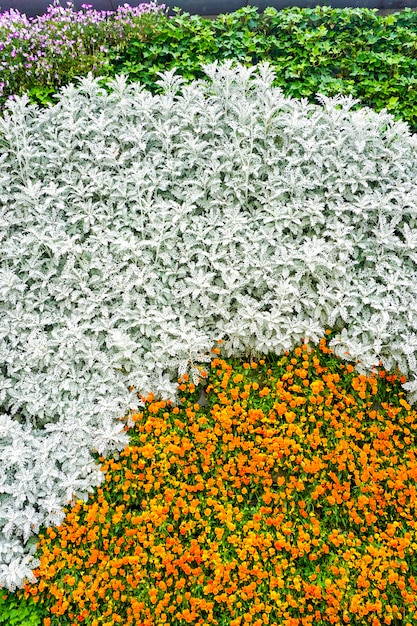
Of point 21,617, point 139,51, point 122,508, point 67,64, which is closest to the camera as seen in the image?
point 21,617

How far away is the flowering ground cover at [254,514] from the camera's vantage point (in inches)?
111

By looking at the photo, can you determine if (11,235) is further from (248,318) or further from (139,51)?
(139,51)

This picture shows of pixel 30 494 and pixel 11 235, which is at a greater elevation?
pixel 11 235

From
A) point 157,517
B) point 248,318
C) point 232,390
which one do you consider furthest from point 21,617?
point 248,318

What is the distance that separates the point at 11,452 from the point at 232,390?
1437 millimetres

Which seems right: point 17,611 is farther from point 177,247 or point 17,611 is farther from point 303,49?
point 303,49

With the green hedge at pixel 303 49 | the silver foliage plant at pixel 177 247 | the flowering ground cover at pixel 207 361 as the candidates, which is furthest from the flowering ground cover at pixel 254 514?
the green hedge at pixel 303 49

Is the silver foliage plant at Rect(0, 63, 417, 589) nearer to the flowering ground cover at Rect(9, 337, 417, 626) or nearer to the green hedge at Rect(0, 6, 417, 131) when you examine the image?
the flowering ground cover at Rect(9, 337, 417, 626)

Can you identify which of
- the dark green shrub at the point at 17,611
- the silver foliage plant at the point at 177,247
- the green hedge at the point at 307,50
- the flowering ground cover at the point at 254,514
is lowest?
the dark green shrub at the point at 17,611

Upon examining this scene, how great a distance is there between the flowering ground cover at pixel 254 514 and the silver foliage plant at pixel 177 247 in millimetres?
237

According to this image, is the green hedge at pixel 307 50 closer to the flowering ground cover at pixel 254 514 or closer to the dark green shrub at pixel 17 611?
the flowering ground cover at pixel 254 514

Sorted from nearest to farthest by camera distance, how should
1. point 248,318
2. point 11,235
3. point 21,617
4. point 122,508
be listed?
1. point 21,617
2. point 122,508
3. point 248,318
4. point 11,235

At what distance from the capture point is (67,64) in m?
5.17

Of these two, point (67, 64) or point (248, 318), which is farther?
point (67, 64)
